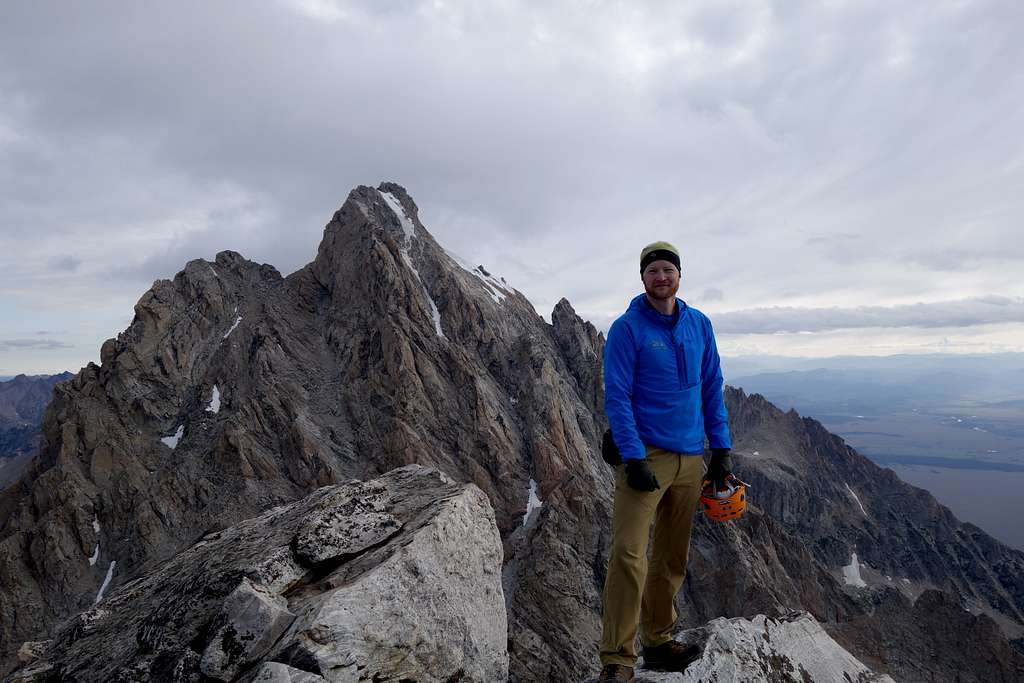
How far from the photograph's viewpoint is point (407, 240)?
347 feet

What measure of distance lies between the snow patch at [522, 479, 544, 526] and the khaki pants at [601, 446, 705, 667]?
231 feet

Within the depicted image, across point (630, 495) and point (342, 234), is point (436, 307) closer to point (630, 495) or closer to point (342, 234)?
point (342, 234)

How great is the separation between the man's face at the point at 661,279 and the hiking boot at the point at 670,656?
182 inches

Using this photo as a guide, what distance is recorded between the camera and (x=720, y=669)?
23.6ft

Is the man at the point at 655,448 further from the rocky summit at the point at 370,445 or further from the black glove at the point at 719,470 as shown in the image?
the rocky summit at the point at 370,445

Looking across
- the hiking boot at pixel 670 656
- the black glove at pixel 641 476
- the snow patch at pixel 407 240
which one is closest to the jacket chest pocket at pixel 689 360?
the black glove at pixel 641 476

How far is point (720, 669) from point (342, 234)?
101 metres

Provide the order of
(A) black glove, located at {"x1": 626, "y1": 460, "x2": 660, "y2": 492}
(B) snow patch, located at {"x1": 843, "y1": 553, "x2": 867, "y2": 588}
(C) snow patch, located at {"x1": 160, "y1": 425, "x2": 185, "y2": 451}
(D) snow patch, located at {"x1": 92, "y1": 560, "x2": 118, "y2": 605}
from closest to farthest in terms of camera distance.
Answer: (A) black glove, located at {"x1": 626, "y1": 460, "x2": 660, "y2": 492}
(D) snow patch, located at {"x1": 92, "y1": 560, "x2": 118, "y2": 605}
(C) snow patch, located at {"x1": 160, "y1": 425, "x2": 185, "y2": 451}
(B) snow patch, located at {"x1": 843, "y1": 553, "x2": 867, "y2": 588}

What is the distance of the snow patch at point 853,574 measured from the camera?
438 ft

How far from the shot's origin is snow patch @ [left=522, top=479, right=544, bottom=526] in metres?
75.9

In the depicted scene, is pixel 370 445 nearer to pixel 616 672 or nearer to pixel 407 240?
pixel 407 240

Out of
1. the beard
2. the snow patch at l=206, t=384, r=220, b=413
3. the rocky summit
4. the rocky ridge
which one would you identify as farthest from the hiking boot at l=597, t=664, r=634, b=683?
the snow patch at l=206, t=384, r=220, b=413

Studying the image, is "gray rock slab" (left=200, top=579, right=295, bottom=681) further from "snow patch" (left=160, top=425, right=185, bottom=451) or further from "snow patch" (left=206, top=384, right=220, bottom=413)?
"snow patch" (left=206, top=384, right=220, bottom=413)

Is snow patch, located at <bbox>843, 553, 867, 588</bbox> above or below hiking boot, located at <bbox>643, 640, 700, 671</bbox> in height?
below
